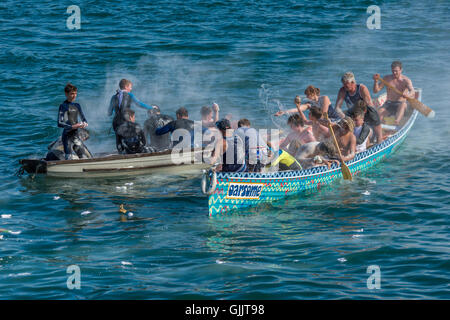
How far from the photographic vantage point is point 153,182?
15672mm

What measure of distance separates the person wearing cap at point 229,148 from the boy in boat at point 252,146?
0.38 feet

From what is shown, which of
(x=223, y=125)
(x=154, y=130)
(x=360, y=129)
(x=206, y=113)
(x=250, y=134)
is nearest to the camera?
(x=223, y=125)

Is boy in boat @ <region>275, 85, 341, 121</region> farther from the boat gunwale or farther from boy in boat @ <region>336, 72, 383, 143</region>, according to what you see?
the boat gunwale

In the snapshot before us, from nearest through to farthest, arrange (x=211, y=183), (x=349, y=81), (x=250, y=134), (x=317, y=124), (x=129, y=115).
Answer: (x=211, y=183)
(x=250, y=134)
(x=317, y=124)
(x=129, y=115)
(x=349, y=81)

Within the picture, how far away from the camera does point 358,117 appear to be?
15.4m

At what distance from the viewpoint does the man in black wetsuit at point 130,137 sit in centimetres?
1577

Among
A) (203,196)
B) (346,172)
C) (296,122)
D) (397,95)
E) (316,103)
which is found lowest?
(203,196)

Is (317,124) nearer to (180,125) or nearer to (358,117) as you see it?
(358,117)

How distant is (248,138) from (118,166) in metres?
4.29

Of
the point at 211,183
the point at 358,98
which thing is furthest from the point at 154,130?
the point at 358,98

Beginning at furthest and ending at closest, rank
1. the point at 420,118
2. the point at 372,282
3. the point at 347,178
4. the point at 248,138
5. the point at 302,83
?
the point at 302,83 < the point at 420,118 < the point at 347,178 < the point at 248,138 < the point at 372,282

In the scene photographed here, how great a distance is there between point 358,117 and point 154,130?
5.27 metres
